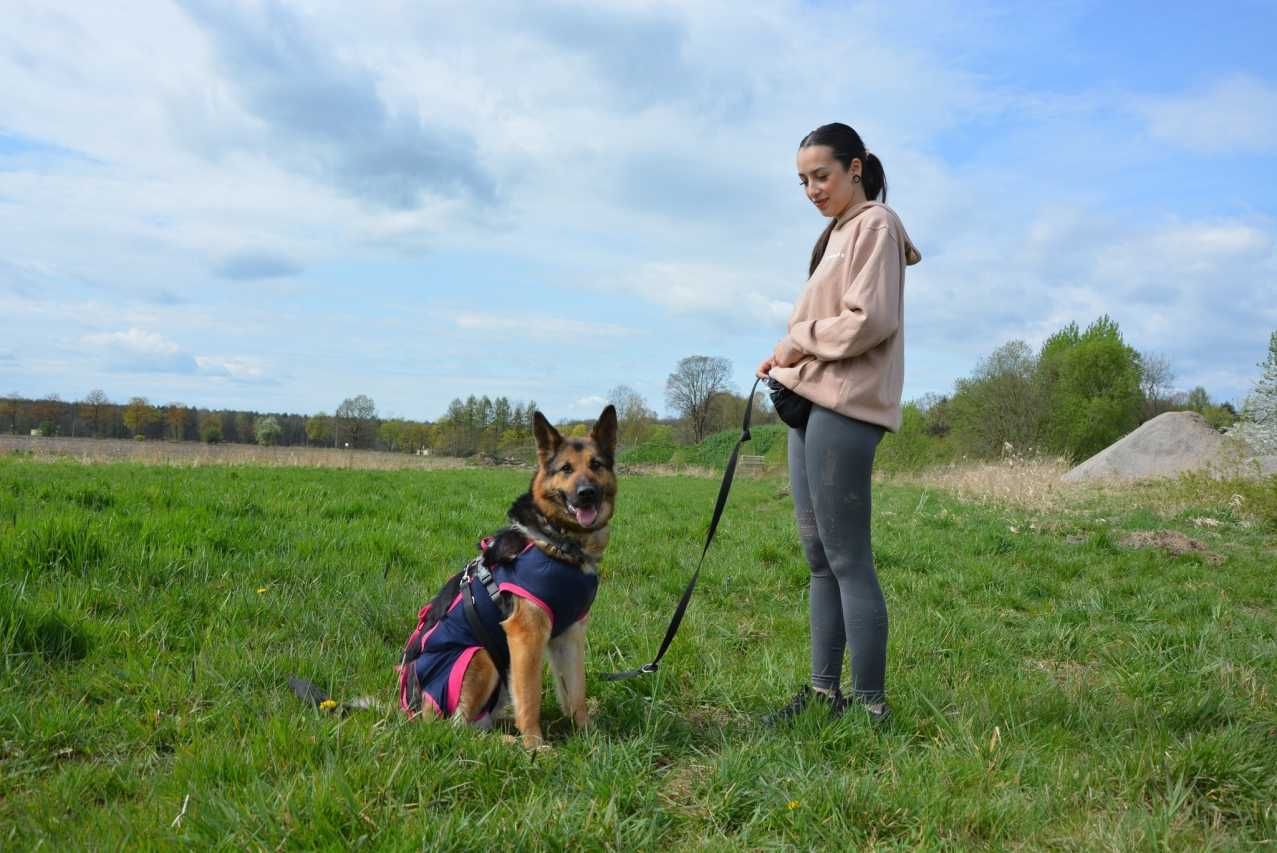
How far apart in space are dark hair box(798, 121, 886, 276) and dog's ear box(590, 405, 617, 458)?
140 centimetres

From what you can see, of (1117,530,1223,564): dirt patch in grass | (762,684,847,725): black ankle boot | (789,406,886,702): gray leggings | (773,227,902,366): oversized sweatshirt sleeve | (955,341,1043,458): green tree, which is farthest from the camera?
(955,341,1043,458): green tree

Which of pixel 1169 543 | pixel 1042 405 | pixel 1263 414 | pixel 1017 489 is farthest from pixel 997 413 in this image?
pixel 1169 543

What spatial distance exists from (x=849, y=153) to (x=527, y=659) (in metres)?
2.82

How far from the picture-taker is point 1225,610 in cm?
622

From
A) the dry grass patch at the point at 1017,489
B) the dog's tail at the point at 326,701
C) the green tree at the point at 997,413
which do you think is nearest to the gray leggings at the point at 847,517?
the dog's tail at the point at 326,701

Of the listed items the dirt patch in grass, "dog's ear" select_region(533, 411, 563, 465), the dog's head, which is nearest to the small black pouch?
the dog's head

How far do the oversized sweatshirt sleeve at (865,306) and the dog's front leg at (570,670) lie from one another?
1.82 metres

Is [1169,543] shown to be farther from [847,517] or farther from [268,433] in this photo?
[268,433]

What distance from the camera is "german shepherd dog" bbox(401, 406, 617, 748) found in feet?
11.0

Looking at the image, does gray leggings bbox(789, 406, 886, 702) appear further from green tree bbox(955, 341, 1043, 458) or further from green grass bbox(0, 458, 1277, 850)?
green tree bbox(955, 341, 1043, 458)

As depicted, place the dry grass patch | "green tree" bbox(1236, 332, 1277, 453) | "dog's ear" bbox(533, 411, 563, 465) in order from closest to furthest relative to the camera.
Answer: "dog's ear" bbox(533, 411, 563, 465) → the dry grass patch → "green tree" bbox(1236, 332, 1277, 453)

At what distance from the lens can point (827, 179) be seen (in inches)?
135

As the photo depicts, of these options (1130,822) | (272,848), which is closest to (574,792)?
(272,848)

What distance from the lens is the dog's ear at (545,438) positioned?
4.02m
